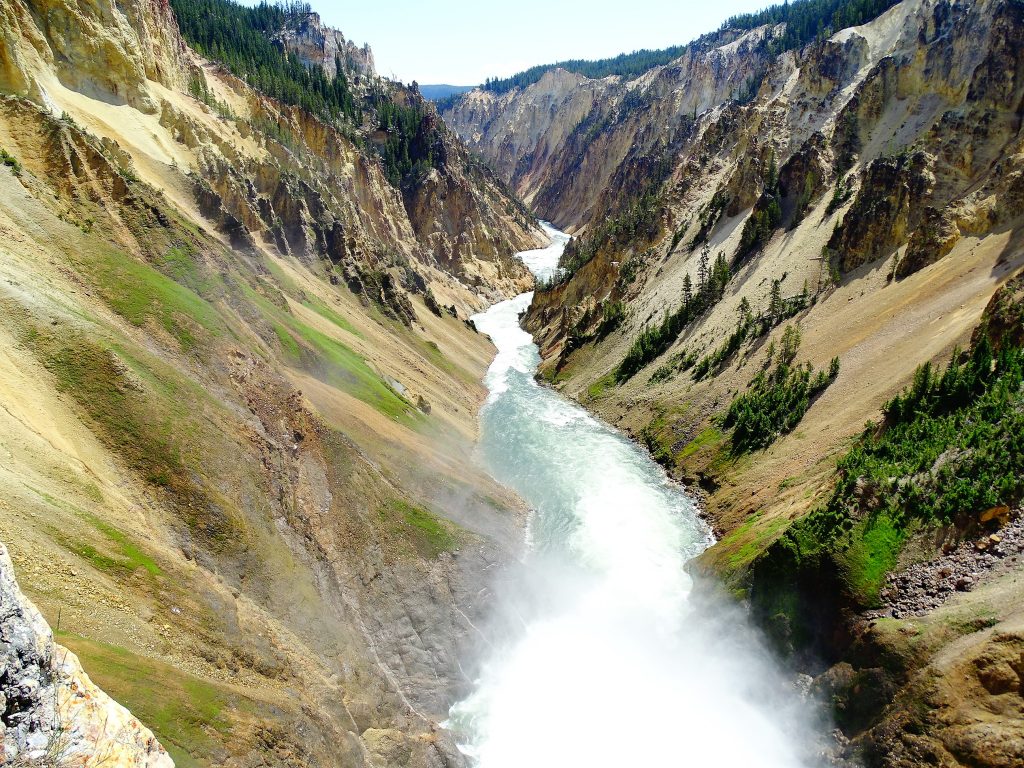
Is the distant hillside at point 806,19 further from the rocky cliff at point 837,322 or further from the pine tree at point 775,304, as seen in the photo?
the pine tree at point 775,304

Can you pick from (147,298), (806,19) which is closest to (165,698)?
Answer: (147,298)

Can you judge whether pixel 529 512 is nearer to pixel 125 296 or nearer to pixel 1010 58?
pixel 125 296

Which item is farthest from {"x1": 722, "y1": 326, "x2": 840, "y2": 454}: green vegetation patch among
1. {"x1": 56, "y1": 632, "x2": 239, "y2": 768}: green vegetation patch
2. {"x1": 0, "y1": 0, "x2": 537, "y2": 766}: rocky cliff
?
{"x1": 56, "y1": 632, "x2": 239, "y2": 768}: green vegetation patch

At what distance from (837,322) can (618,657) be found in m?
33.8

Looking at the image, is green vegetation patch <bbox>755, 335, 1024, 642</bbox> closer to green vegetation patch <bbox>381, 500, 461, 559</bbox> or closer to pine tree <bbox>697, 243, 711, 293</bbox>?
green vegetation patch <bbox>381, 500, 461, 559</bbox>

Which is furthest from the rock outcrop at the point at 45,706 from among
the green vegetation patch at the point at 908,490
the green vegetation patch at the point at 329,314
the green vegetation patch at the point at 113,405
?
the green vegetation patch at the point at 329,314

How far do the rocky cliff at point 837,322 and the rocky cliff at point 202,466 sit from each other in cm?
1405

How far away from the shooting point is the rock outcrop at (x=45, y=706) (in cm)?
848

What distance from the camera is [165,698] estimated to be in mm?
13875

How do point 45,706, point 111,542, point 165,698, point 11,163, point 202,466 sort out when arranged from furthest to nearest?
point 11,163 → point 202,466 → point 111,542 → point 165,698 → point 45,706

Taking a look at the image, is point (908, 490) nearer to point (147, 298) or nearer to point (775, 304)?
point (147, 298)

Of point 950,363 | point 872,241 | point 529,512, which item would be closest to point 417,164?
point 872,241

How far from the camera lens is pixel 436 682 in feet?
77.9

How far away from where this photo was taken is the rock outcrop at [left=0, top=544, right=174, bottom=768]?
848 cm
